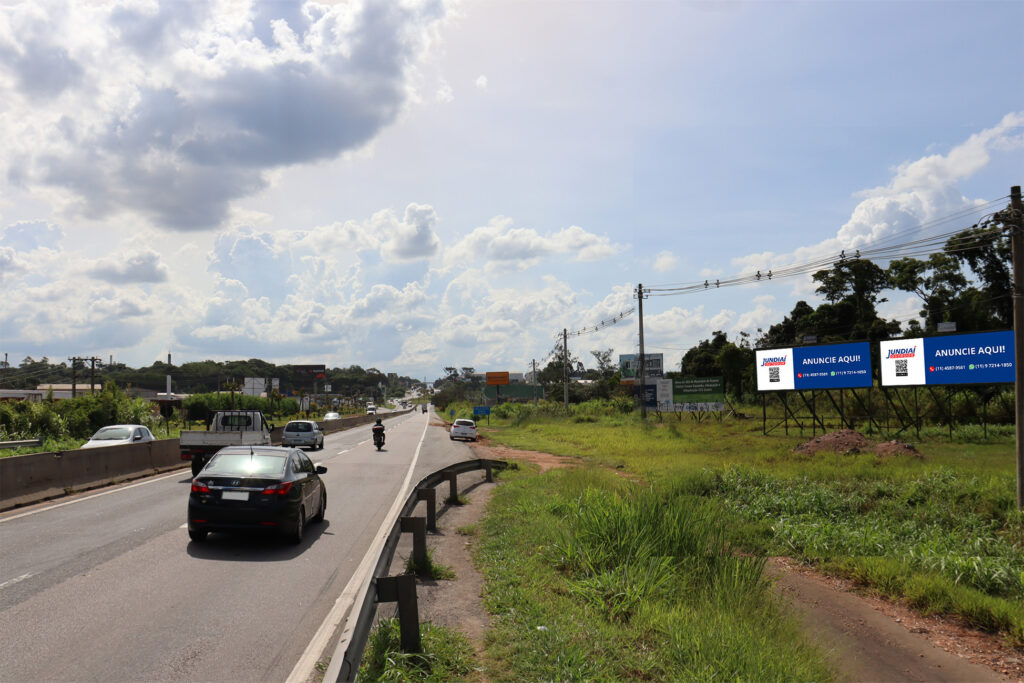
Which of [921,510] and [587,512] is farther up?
[587,512]

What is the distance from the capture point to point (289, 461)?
40.2 ft

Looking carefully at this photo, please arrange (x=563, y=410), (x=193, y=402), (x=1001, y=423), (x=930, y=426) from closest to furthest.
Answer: (x=1001, y=423) → (x=930, y=426) → (x=563, y=410) → (x=193, y=402)

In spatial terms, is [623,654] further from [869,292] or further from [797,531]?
[869,292]

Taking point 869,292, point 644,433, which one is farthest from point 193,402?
point 869,292

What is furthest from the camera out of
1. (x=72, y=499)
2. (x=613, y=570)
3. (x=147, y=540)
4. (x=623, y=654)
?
(x=72, y=499)

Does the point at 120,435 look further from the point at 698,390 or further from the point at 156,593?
the point at 698,390

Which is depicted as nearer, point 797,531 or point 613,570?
point 613,570

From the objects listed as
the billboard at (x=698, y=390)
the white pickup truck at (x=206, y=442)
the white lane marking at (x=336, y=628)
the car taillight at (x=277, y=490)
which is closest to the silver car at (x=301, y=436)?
the white pickup truck at (x=206, y=442)

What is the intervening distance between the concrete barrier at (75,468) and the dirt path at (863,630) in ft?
34.6

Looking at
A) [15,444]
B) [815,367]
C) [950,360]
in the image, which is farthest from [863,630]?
[15,444]

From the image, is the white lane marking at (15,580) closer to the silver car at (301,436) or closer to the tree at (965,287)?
the silver car at (301,436)

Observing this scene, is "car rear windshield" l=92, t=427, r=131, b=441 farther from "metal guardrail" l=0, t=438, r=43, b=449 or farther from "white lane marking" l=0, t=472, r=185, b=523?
"metal guardrail" l=0, t=438, r=43, b=449

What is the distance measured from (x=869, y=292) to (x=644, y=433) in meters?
44.7

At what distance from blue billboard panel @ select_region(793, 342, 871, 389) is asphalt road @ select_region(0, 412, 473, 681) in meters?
28.7
